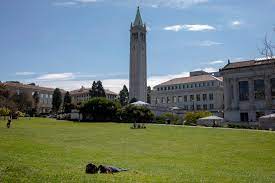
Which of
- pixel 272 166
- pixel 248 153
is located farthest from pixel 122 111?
pixel 272 166

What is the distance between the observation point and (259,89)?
10375cm

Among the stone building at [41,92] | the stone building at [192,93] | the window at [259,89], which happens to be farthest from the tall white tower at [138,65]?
the window at [259,89]

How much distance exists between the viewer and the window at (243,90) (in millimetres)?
105938

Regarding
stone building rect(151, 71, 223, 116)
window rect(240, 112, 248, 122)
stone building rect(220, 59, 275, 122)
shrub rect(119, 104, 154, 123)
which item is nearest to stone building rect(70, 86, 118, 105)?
stone building rect(151, 71, 223, 116)

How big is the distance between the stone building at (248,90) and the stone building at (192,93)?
33.6m

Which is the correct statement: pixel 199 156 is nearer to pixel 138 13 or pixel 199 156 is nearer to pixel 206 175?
pixel 206 175

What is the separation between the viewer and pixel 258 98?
4072 inches

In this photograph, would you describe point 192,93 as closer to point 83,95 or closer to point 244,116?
point 244,116

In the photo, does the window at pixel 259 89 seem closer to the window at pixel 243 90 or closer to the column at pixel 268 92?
the column at pixel 268 92

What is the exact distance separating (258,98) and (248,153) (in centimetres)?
7914

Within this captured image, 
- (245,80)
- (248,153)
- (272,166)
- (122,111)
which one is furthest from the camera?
(245,80)

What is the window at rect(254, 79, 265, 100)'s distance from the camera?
102812 millimetres

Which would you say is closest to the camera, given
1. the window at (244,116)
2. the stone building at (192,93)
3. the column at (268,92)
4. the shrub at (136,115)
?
the shrub at (136,115)

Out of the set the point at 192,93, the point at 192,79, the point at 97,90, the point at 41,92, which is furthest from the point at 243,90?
the point at 41,92
